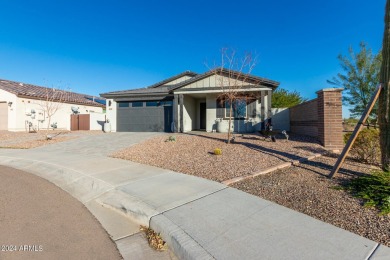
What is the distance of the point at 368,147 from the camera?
19.9 feet

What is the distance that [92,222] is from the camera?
3414 mm

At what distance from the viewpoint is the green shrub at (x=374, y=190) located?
10.8 feet

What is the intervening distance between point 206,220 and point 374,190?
2882mm

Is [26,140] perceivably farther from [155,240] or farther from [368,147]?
[368,147]

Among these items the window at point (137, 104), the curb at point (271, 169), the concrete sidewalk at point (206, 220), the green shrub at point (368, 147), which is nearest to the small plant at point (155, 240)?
the concrete sidewalk at point (206, 220)

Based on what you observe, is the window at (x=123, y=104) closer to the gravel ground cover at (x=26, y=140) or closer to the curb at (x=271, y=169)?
the gravel ground cover at (x=26, y=140)

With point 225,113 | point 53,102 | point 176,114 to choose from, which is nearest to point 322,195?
point 225,113

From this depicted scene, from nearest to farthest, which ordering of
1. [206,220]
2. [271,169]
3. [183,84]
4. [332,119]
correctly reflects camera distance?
[206,220] < [271,169] < [332,119] < [183,84]

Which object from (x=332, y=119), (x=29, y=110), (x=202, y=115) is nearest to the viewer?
(x=332, y=119)

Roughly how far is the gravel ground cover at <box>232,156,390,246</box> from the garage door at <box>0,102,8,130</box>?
2293 cm

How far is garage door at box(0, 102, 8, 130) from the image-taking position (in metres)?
19.4

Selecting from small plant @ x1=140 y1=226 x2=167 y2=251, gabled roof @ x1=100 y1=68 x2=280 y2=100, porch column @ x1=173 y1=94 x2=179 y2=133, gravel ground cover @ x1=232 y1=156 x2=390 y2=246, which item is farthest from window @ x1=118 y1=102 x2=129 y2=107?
small plant @ x1=140 y1=226 x2=167 y2=251

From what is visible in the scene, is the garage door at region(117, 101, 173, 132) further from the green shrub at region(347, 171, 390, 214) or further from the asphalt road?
the green shrub at region(347, 171, 390, 214)

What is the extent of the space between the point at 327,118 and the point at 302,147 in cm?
152
